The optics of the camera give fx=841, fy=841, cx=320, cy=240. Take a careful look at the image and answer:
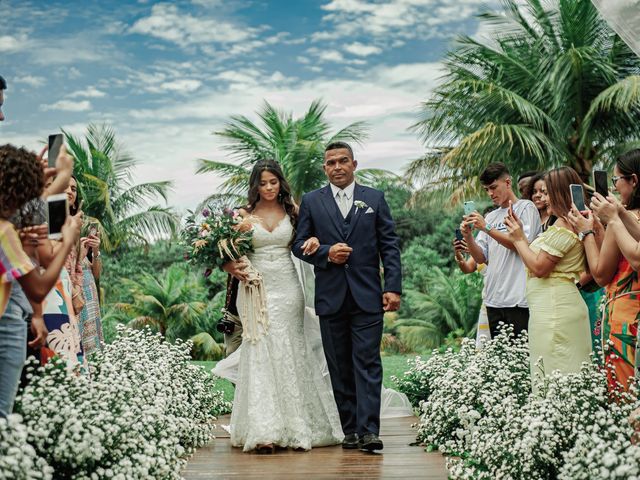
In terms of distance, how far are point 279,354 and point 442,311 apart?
1978 centimetres

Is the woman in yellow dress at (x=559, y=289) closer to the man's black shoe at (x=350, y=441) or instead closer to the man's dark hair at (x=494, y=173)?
the man's black shoe at (x=350, y=441)

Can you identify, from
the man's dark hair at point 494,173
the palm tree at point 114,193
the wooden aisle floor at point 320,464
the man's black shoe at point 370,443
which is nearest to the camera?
the wooden aisle floor at point 320,464

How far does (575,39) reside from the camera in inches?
911

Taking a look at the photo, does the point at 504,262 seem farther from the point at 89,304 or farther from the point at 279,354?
the point at 89,304

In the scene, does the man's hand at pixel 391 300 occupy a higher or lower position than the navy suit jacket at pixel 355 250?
lower

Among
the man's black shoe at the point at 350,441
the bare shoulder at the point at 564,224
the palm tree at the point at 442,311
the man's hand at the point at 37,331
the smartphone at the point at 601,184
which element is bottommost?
the palm tree at the point at 442,311

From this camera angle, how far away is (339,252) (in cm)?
696

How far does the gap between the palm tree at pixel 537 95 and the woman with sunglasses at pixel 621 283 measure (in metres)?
16.6

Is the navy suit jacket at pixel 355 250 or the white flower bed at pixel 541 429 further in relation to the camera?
the navy suit jacket at pixel 355 250

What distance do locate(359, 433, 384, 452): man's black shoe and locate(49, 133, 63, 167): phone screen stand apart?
3.54m

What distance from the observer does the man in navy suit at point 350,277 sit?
697 centimetres

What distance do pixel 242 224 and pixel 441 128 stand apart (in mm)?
18548

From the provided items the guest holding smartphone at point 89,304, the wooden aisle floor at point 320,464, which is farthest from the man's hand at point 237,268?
the wooden aisle floor at point 320,464

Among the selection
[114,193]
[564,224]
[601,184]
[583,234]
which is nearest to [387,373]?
[564,224]
